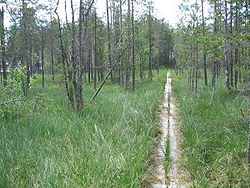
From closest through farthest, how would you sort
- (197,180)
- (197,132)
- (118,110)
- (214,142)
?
(197,180) < (214,142) < (197,132) < (118,110)

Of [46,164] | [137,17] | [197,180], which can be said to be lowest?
[197,180]

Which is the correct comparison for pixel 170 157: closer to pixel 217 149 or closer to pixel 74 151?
pixel 217 149

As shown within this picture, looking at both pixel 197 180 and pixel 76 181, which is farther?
pixel 197 180

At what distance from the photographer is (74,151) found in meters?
4.10

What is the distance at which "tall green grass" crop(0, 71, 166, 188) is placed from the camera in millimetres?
3178

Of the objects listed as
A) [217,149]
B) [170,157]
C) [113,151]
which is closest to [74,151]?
[113,151]

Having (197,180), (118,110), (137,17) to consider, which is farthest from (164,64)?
(197,180)

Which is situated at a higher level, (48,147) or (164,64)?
(164,64)

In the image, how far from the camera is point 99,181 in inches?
121

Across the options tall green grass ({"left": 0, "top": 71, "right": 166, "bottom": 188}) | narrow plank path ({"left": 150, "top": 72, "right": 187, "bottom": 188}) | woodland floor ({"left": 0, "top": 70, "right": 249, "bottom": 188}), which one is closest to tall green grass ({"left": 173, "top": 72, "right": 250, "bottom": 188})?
woodland floor ({"left": 0, "top": 70, "right": 249, "bottom": 188})

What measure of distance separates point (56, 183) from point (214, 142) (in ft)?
10.7

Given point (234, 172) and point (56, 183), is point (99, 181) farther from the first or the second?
point (234, 172)

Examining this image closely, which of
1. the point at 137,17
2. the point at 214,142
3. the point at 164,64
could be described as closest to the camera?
the point at 214,142

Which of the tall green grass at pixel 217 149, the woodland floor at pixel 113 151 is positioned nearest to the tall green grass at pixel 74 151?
the woodland floor at pixel 113 151
